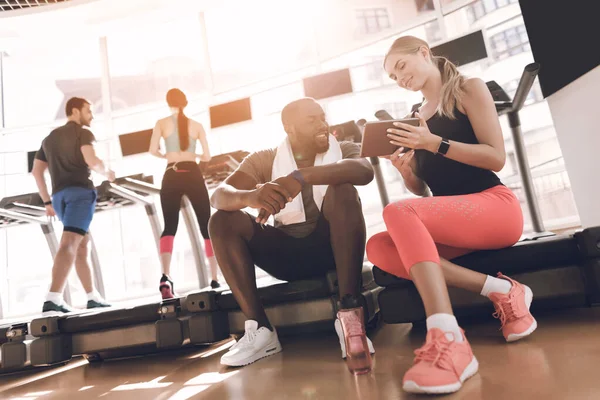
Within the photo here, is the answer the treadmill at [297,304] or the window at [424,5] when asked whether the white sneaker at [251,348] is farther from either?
the window at [424,5]

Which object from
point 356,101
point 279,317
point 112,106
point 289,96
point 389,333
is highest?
point 112,106

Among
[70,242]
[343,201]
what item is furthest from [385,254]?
[70,242]

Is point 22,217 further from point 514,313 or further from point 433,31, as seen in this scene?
point 433,31

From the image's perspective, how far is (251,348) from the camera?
1.48m

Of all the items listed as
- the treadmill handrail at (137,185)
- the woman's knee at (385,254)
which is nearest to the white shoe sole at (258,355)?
the woman's knee at (385,254)

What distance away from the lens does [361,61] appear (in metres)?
4.89

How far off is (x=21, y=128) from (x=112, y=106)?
137cm

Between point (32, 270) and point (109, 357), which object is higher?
point (32, 270)

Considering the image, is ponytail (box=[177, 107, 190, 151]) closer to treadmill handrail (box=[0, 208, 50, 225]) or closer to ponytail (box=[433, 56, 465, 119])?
treadmill handrail (box=[0, 208, 50, 225])

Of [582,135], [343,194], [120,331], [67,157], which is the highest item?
[67,157]

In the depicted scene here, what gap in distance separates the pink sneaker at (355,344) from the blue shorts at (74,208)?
6.62 feet

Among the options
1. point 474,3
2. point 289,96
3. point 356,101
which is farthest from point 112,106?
point 474,3

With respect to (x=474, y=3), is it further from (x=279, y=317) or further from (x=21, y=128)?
(x=21, y=128)

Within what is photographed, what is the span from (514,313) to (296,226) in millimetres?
845
